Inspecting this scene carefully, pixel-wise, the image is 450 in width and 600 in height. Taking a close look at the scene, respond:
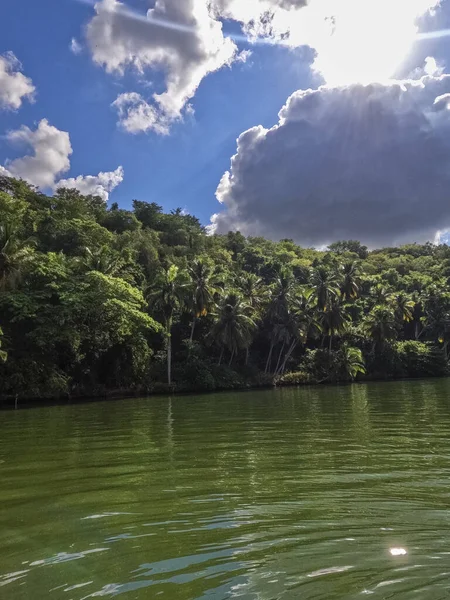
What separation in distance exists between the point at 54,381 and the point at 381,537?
99.5 ft

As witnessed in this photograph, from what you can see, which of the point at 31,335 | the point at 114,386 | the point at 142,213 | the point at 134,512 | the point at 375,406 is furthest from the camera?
the point at 142,213

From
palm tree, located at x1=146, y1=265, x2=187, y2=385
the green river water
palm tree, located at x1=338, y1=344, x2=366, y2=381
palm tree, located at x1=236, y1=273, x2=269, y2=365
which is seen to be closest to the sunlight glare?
the green river water

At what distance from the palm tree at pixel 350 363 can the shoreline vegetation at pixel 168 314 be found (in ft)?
0.46

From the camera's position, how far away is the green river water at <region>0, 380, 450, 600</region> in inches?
153

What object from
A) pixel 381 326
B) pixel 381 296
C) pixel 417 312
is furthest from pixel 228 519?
pixel 417 312

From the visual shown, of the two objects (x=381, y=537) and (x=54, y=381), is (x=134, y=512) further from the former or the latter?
(x=54, y=381)

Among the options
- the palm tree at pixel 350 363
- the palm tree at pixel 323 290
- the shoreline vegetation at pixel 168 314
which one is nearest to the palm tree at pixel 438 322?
the shoreline vegetation at pixel 168 314

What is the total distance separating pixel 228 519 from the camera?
5.65m

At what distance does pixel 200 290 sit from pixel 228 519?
41.3m

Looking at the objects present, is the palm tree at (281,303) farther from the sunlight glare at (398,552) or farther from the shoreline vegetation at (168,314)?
the sunlight glare at (398,552)

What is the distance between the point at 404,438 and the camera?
1198cm

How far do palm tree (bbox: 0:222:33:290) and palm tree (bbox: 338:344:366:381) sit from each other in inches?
1387

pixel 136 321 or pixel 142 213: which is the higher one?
pixel 142 213

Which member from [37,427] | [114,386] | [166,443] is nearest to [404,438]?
[166,443]
